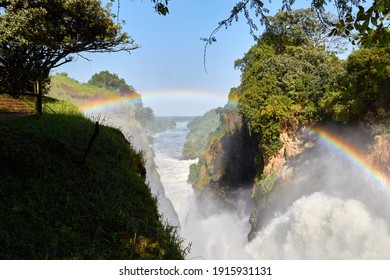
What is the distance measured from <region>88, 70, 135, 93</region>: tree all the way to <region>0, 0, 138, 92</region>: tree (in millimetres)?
47802

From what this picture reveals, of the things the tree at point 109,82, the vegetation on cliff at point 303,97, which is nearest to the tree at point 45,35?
the vegetation on cliff at point 303,97

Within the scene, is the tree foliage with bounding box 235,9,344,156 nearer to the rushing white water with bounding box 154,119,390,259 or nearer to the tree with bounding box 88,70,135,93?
the rushing white water with bounding box 154,119,390,259

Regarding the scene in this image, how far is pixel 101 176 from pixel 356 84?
43.0 feet

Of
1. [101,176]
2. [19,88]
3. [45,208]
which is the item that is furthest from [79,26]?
[45,208]

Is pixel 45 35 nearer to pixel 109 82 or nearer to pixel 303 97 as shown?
pixel 303 97

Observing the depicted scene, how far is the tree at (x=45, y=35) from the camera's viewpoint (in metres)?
11.9

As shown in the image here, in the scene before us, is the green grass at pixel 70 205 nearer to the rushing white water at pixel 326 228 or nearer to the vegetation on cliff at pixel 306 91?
the rushing white water at pixel 326 228

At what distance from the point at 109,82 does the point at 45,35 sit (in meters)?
52.6

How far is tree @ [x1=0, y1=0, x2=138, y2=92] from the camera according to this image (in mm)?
11898

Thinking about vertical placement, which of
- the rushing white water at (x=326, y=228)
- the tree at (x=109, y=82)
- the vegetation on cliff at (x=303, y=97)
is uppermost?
the tree at (x=109, y=82)

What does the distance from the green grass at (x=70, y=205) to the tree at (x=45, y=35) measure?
226 inches

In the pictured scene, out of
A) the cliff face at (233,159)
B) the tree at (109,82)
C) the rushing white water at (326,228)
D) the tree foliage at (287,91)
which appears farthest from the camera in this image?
the tree at (109,82)
